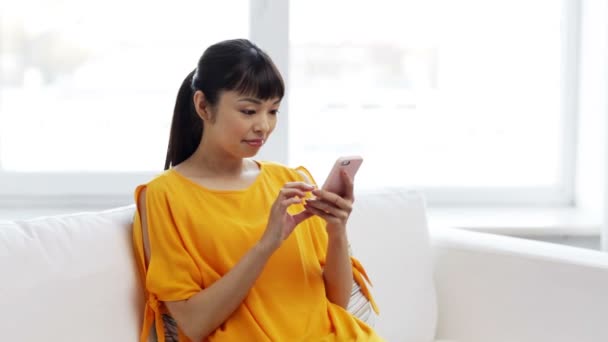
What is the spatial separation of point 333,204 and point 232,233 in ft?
0.68

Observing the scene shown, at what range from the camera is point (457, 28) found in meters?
3.09

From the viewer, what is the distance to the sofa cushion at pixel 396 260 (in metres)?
2.28

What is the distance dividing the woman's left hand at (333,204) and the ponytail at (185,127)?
1.00ft

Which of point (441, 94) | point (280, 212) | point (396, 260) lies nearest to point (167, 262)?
point (280, 212)

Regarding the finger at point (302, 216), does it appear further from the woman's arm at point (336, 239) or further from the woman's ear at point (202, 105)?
the woman's ear at point (202, 105)

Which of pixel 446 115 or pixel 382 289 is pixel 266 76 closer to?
pixel 382 289

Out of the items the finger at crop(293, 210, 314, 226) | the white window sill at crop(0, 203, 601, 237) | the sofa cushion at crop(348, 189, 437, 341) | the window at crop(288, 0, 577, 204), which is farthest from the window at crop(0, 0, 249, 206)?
the finger at crop(293, 210, 314, 226)

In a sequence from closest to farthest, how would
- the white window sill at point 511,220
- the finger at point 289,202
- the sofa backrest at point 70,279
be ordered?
the sofa backrest at point 70,279
the finger at point 289,202
the white window sill at point 511,220

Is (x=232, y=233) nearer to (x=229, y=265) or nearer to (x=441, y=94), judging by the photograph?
(x=229, y=265)

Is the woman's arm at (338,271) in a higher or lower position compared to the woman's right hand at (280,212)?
lower

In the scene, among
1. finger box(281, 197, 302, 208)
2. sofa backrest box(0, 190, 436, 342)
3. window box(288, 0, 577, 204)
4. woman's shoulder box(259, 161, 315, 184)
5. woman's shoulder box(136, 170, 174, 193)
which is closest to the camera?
sofa backrest box(0, 190, 436, 342)

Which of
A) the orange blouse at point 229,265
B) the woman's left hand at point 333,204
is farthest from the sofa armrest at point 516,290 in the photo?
the woman's left hand at point 333,204

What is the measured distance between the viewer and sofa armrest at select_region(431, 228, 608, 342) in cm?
222

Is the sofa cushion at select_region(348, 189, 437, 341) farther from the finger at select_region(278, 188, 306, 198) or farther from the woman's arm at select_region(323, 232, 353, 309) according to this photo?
the finger at select_region(278, 188, 306, 198)
